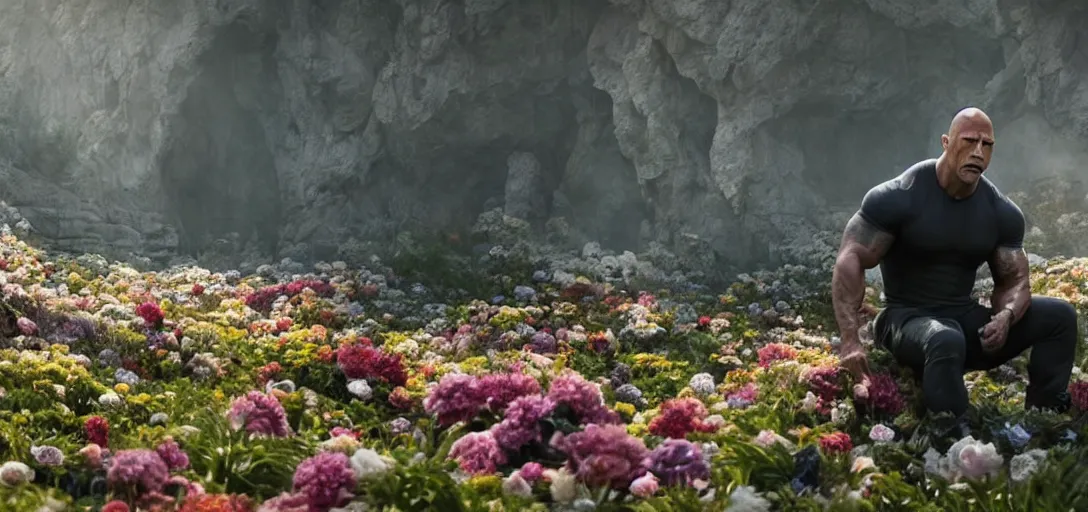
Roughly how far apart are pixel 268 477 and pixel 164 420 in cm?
150

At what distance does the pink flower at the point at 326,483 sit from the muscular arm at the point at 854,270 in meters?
3.02

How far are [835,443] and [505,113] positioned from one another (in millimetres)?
21140

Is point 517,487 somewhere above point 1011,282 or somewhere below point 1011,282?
below

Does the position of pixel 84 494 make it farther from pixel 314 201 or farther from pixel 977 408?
pixel 314 201

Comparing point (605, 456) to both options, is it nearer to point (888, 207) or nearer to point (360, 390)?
point (888, 207)

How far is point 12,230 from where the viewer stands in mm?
19109

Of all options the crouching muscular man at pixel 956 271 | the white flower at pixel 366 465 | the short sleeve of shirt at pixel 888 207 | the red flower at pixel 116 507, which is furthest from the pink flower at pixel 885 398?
the red flower at pixel 116 507

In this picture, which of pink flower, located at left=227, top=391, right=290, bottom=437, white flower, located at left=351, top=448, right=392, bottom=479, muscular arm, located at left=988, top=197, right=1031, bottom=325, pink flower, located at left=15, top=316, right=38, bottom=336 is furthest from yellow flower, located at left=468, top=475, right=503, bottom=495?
pink flower, located at left=15, top=316, right=38, bottom=336

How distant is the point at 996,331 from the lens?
17.6 ft

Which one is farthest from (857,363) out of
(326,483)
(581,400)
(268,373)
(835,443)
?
(268,373)

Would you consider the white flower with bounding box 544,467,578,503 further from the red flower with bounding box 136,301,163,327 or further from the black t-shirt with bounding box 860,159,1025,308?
the red flower with bounding box 136,301,163,327

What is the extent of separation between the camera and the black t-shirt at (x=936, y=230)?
559 cm

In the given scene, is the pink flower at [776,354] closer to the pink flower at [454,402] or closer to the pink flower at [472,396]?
the pink flower at [472,396]

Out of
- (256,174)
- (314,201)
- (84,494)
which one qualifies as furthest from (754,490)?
(256,174)
